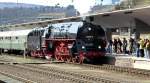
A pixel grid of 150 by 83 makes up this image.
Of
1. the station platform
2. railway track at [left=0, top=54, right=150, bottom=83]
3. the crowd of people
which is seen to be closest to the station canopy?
the crowd of people

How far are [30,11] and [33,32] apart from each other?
78066 millimetres

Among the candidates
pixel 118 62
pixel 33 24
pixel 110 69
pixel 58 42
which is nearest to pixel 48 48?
pixel 58 42

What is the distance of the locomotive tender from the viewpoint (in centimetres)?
2708

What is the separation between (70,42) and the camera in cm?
2806

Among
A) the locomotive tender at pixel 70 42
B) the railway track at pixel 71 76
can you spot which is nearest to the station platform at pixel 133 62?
the locomotive tender at pixel 70 42

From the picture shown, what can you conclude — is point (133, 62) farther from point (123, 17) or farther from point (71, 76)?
point (123, 17)

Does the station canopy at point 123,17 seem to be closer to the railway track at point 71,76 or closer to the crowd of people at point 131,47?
the crowd of people at point 131,47

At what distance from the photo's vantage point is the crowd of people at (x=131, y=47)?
24.8 metres

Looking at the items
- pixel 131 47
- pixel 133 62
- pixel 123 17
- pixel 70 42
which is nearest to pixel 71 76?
pixel 133 62

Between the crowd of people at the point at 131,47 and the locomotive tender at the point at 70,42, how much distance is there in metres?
2.46

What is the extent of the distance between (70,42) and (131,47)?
5.19m

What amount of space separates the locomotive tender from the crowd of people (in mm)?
2456

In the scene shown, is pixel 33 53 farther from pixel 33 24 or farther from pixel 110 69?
Result: pixel 33 24

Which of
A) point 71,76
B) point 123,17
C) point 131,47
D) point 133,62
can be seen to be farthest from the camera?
point 123,17
